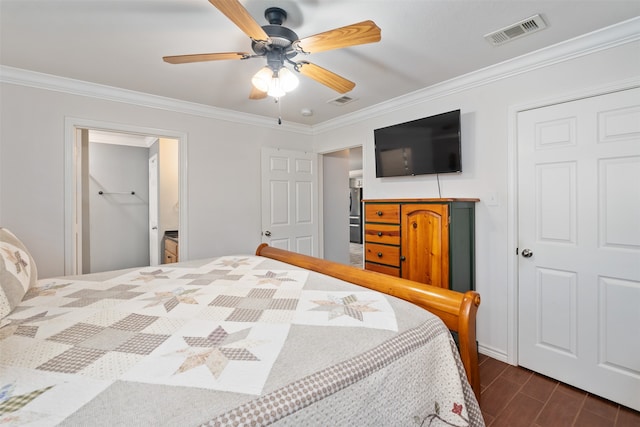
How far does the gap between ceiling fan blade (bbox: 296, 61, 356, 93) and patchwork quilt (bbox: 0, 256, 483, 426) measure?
132 cm

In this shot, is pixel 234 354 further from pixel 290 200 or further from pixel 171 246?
pixel 171 246

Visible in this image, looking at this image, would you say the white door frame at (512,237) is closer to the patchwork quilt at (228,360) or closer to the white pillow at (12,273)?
the patchwork quilt at (228,360)

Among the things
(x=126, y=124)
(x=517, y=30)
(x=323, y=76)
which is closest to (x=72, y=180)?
(x=126, y=124)

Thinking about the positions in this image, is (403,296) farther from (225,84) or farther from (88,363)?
(225,84)

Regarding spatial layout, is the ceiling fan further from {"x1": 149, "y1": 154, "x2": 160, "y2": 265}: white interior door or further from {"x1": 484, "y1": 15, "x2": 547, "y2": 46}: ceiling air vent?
{"x1": 149, "y1": 154, "x2": 160, "y2": 265}: white interior door

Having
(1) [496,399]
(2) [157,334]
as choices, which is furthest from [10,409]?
(1) [496,399]

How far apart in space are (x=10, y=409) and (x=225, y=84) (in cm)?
261

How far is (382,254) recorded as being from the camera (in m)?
2.73

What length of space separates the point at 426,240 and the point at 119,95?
3.18 metres

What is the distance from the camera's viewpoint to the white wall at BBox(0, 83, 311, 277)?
95.6 inches

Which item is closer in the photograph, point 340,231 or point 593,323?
point 593,323

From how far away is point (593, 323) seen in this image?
1981 millimetres

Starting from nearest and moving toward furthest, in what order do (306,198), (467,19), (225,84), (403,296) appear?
1. (403,296)
2. (467,19)
3. (225,84)
4. (306,198)

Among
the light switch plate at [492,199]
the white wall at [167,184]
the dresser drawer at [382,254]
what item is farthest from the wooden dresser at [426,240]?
the white wall at [167,184]
